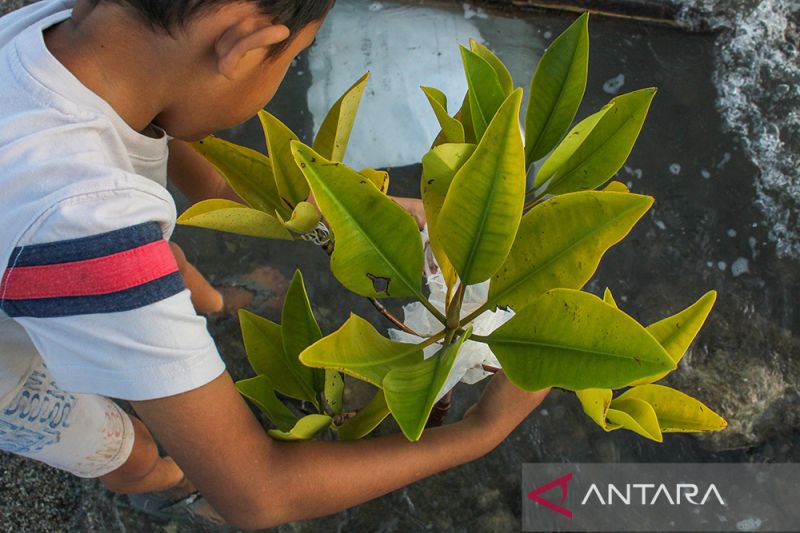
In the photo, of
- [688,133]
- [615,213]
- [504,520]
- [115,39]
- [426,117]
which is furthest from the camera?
[426,117]

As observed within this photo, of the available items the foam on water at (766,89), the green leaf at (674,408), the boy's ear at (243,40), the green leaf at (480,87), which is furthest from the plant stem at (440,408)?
the foam on water at (766,89)

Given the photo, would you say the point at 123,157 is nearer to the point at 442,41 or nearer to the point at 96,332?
the point at 96,332

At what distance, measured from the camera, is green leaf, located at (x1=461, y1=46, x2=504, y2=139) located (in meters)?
0.67

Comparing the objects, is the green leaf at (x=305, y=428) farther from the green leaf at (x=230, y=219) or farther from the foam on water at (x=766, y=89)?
the foam on water at (x=766, y=89)

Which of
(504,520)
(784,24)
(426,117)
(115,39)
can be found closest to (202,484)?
(115,39)

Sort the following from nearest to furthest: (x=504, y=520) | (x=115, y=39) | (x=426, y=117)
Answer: (x=115, y=39) → (x=504, y=520) → (x=426, y=117)

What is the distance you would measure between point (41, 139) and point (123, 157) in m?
0.10

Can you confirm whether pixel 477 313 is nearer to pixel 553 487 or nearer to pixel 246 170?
pixel 246 170

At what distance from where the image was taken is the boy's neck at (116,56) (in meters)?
0.67

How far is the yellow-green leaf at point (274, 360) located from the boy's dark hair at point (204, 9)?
0.32 meters

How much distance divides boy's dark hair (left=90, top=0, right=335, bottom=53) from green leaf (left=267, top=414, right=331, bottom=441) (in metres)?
0.36

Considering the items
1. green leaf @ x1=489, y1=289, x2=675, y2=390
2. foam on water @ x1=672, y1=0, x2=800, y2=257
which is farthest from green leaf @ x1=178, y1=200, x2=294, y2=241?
foam on water @ x1=672, y1=0, x2=800, y2=257

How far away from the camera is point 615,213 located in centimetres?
55

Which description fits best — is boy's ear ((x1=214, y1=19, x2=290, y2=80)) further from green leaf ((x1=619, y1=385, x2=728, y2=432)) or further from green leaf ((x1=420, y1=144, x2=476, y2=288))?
green leaf ((x1=619, y1=385, x2=728, y2=432))
